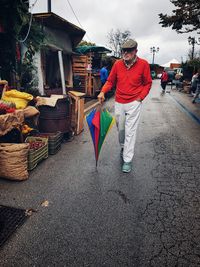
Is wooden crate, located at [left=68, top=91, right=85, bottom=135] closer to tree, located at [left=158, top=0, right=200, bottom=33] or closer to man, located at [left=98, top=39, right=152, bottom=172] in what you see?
man, located at [left=98, top=39, right=152, bottom=172]

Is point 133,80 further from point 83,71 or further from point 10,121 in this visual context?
point 83,71

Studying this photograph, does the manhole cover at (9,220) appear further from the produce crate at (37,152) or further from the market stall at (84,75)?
the market stall at (84,75)

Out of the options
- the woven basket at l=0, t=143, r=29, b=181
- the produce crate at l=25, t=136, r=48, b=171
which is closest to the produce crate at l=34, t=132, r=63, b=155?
the produce crate at l=25, t=136, r=48, b=171

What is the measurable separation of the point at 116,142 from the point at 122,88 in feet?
7.42

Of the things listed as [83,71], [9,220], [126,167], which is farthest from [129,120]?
[83,71]

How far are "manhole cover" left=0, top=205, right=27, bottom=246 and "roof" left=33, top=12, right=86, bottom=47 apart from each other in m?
9.01

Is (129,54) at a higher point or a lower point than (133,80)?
higher

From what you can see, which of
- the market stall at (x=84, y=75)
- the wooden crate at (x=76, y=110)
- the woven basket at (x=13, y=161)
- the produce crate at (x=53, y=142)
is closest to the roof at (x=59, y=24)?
the market stall at (x=84, y=75)

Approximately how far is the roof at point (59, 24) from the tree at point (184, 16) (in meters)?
7.19

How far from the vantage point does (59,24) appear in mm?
11656

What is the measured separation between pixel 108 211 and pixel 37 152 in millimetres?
1992

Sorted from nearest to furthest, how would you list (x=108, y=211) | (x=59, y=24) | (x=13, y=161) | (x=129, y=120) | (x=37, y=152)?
(x=108, y=211)
(x=13, y=161)
(x=129, y=120)
(x=37, y=152)
(x=59, y=24)

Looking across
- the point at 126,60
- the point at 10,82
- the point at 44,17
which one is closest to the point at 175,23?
the point at 44,17

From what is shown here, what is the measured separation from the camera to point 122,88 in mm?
4359
